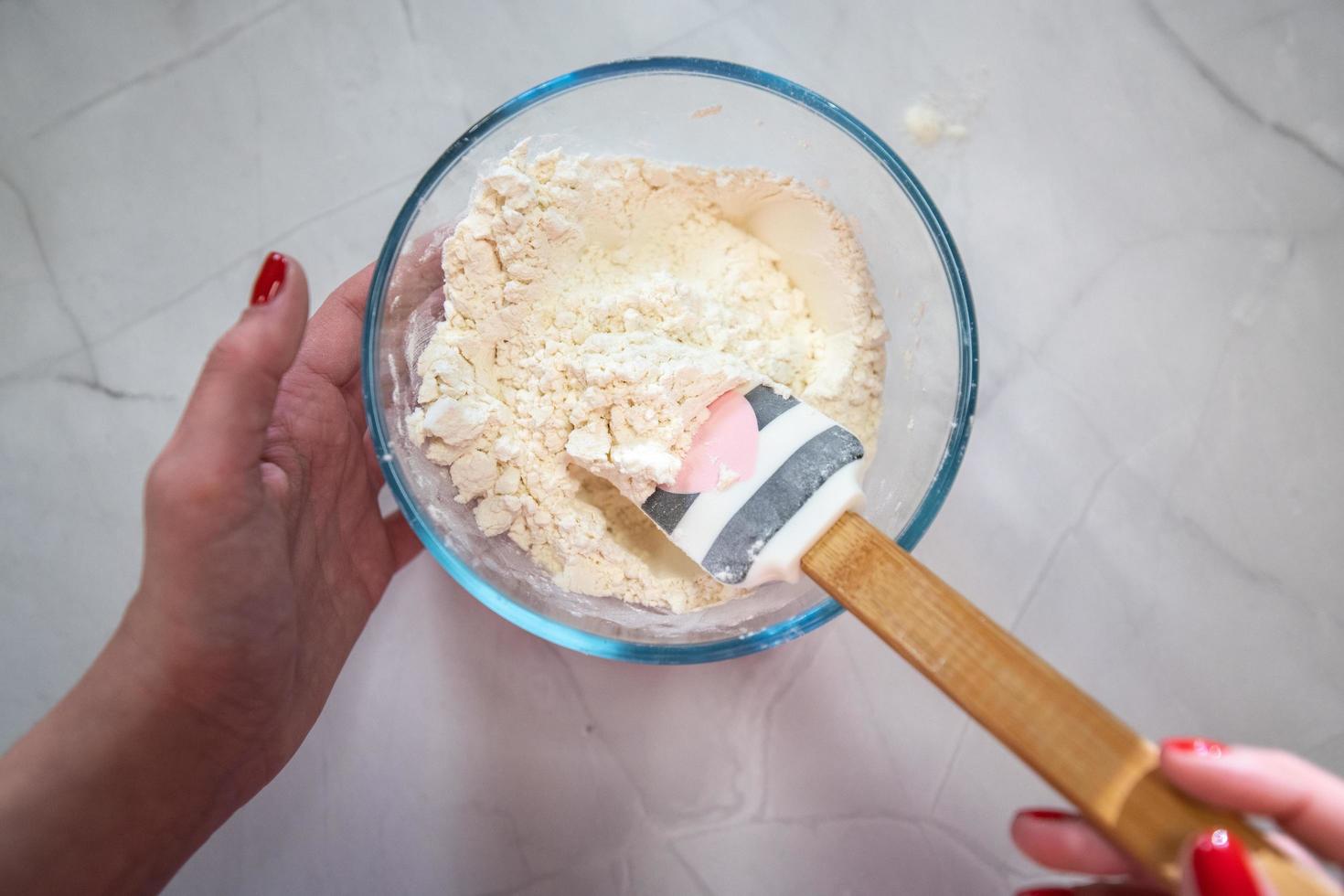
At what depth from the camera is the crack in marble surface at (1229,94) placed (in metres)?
1.12

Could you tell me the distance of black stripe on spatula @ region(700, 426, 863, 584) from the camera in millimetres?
820

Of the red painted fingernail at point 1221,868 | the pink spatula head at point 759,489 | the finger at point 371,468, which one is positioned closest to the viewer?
the red painted fingernail at point 1221,868

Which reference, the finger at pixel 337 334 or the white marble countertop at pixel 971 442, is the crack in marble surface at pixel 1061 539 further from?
the finger at pixel 337 334

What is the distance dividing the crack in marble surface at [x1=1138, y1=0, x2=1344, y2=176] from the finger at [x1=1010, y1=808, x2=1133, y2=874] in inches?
38.8

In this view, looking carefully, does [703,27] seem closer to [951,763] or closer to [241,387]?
[241,387]

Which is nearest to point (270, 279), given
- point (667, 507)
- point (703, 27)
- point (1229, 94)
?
point (667, 507)

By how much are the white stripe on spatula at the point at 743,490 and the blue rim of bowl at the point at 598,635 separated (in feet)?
0.37

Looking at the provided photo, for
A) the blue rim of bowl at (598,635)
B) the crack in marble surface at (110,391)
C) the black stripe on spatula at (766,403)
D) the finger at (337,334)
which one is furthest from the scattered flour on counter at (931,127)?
the crack in marble surface at (110,391)

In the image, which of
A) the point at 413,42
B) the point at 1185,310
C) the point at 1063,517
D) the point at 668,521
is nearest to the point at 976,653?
the point at 668,521

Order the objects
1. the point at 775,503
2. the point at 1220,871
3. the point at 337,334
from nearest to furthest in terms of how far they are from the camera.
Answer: the point at 1220,871 < the point at 775,503 < the point at 337,334

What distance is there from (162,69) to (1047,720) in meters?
1.37

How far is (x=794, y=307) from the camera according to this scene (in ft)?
3.23

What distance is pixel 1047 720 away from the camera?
667mm

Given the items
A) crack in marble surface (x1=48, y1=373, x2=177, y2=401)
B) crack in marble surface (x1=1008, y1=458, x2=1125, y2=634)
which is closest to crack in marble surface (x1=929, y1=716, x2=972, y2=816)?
crack in marble surface (x1=1008, y1=458, x2=1125, y2=634)
